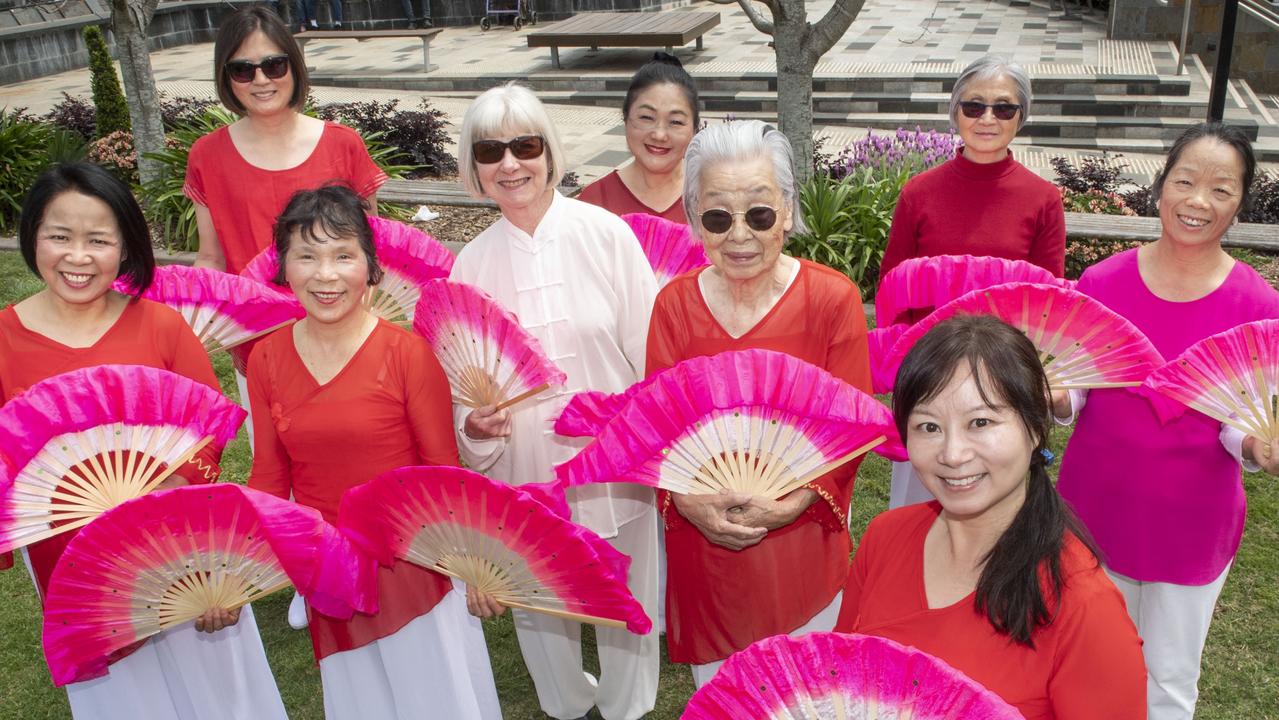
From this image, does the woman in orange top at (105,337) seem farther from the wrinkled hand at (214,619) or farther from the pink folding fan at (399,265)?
the pink folding fan at (399,265)

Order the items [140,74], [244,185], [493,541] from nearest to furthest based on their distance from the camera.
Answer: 1. [493,541]
2. [244,185]
3. [140,74]

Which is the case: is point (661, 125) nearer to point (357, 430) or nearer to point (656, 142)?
point (656, 142)

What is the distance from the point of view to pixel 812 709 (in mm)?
1721

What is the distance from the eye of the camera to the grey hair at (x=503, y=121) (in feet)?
10.0

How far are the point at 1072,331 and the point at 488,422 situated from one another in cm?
157

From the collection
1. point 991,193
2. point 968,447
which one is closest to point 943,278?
point 991,193

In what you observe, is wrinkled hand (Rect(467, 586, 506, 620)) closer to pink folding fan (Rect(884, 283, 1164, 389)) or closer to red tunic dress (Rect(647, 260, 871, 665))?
red tunic dress (Rect(647, 260, 871, 665))

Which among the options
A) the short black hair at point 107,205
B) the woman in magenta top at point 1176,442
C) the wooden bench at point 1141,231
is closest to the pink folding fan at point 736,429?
the woman in magenta top at point 1176,442

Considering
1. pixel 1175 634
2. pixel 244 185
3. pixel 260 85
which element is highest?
pixel 260 85

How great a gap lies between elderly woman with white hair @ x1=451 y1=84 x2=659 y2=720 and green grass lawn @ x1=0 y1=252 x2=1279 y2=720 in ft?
3.35

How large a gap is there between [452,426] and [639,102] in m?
1.64

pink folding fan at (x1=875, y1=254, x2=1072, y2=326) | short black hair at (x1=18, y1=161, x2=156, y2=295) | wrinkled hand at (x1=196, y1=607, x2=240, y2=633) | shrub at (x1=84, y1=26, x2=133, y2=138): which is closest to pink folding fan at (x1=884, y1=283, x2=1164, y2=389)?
pink folding fan at (x1=875, y1=254, x2=1072, y2=326)

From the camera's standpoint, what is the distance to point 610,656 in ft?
11.7

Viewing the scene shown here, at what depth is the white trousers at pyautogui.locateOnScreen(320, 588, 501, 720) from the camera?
3.00 metres
